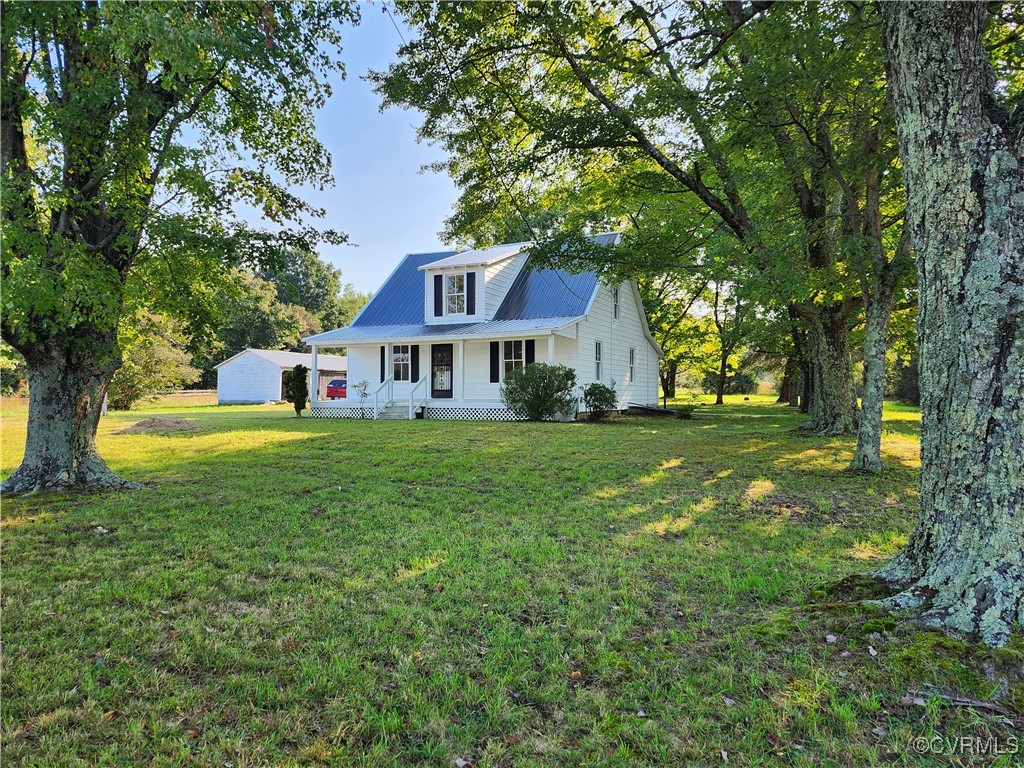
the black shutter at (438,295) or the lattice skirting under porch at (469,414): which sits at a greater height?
the black shutter at (438,295)

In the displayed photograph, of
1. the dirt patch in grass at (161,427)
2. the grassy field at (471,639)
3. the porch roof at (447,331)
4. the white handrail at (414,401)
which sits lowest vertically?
the grassy field at (471,639)

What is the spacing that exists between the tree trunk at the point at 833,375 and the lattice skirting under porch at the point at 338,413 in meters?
14.6

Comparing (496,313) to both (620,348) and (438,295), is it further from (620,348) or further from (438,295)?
(620,348)

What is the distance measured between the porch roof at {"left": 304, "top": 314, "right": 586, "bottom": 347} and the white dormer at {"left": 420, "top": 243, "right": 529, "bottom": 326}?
0.48 m

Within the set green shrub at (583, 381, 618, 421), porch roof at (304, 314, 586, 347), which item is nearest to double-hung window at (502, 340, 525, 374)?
porch roof at (304, 314, 586, 347)

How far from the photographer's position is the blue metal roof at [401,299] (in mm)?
21031

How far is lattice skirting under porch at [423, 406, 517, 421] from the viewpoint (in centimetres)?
1750


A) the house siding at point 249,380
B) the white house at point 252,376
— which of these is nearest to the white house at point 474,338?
the white house at point 252,376

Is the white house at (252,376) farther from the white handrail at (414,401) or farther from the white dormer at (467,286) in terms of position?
the white dormer at (467,286)

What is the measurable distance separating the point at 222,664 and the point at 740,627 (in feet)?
9.46

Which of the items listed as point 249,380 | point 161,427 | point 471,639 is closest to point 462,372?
point 161,427

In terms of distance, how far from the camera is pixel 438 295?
1952 cm

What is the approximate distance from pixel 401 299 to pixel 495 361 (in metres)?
5.99

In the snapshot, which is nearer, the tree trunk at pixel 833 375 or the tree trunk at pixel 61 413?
A: the tree trunk at pixel 61 413
